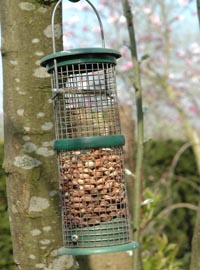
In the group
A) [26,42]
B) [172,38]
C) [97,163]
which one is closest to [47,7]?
[26,42]

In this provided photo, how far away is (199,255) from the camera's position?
3301 mm

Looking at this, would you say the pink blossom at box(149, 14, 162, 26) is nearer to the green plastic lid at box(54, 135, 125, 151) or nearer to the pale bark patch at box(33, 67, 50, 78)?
the pale bark patch at box(33, 67, 50, 78)

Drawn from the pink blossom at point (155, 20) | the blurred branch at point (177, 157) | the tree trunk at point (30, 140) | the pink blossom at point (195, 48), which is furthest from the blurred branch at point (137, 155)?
the pink blossom at point (195, 48)

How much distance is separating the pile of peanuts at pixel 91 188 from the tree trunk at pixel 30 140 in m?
0.18

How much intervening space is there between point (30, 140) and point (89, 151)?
34 centimetres

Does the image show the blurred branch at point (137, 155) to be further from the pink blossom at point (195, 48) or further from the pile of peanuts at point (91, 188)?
the pink blossom at point (195, 48)

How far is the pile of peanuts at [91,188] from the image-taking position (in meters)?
2.47

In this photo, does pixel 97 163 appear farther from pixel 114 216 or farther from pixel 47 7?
pixel 47 7

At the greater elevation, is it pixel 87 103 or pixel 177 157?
pixel 177 157

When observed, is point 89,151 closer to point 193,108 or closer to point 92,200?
point 92,200

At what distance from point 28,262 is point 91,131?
0.63 m

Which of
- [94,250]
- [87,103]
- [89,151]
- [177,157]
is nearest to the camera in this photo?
[94,250]

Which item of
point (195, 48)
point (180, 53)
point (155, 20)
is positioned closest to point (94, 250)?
point (155, 20)

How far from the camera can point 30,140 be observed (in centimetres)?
269
